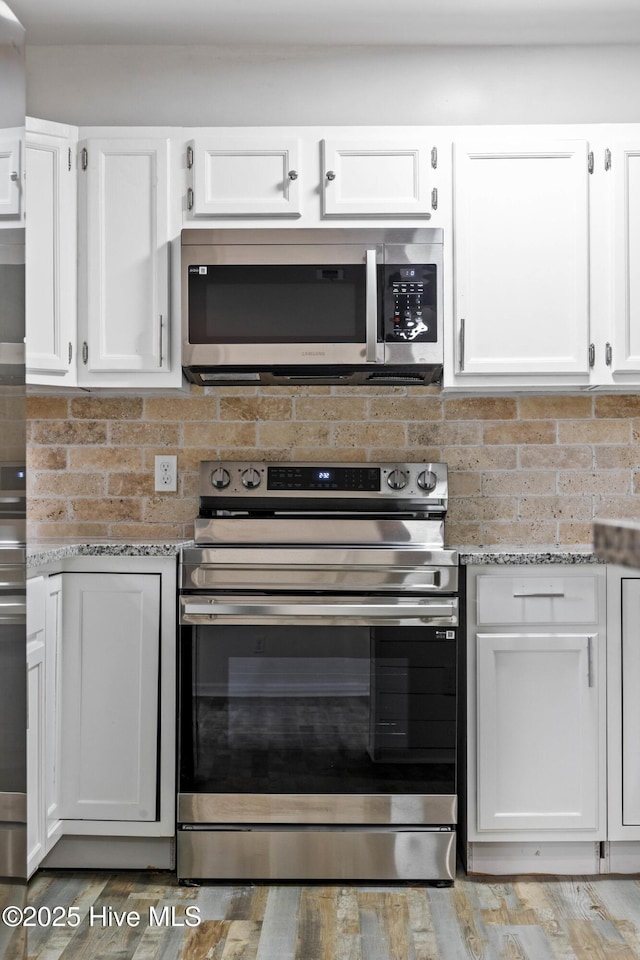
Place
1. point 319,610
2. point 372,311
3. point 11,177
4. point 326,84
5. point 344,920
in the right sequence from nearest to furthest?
point 11,177 → point 344,920 → point 319,610 → point 372,311 → point 326,84

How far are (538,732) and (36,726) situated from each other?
1368 mm

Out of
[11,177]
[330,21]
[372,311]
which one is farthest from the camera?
[330,21]

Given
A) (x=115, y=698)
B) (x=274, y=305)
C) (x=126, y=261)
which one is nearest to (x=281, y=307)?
(x=274, y=305)

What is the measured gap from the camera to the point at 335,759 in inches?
93.4

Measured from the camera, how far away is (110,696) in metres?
2.39

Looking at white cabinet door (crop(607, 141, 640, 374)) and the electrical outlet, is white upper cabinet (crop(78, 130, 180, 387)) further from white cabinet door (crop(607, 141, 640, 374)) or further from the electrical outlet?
white cabinet door (crop(607, 141, 640, 374))

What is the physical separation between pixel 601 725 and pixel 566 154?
5.60 ft

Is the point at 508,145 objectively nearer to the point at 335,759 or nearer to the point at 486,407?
the point at 486,407

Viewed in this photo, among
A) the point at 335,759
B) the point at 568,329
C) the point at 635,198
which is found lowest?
the point at 335,759

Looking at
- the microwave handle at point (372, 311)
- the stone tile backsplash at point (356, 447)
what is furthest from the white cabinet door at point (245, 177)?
the stone tile backsplash at point (356, 447)

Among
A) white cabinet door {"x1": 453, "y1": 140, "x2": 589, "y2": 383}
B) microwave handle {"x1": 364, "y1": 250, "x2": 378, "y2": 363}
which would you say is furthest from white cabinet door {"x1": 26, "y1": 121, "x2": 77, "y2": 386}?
white cabinet door {"x1": 453, "y1": 140, "x2": 589, "y2": 383}

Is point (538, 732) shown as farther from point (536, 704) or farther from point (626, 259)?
point (626, 259)

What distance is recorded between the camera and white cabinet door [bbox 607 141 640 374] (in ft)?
8.54

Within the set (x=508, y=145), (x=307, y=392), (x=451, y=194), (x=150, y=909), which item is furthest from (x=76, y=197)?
(x=150, y=909)
